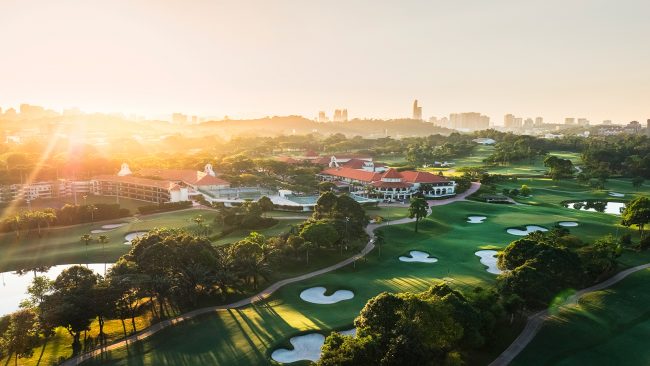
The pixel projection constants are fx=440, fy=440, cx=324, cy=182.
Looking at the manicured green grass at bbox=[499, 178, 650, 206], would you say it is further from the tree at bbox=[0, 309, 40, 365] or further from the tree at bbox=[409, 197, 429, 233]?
the tree at bbox=[0, 309, 40, 365]

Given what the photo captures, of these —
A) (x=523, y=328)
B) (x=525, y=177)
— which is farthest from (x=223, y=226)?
(x=525, y=177)

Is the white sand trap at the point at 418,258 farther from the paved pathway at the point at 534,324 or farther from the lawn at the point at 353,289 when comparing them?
the paved pathway at the point at 534,324

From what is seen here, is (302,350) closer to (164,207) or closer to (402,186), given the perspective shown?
(164,207)

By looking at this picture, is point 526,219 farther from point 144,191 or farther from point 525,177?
point 144,191

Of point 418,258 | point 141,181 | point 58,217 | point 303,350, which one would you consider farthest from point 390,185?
point 303,350

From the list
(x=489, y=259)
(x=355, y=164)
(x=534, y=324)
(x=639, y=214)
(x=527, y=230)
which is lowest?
(x=534, y=324)

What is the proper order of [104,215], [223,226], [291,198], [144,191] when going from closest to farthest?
[223,226] → [104,215] → [291,198] → [144,191]

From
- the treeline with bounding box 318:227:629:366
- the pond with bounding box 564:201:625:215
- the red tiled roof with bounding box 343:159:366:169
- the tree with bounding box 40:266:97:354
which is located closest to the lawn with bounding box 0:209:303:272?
the tree with bounding box 40:266:97:354

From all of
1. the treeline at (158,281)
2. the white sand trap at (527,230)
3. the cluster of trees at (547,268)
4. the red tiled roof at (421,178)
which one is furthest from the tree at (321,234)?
the red tiled roof at (421,178)
